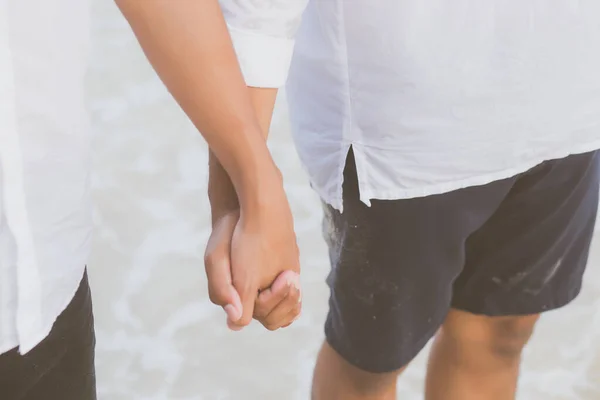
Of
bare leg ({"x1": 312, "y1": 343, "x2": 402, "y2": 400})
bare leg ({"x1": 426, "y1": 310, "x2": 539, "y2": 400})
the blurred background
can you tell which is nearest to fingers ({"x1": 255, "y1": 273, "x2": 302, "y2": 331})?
bare leg ({"x1": 312, "y1": 343, "x2": 402, "y2": 400})

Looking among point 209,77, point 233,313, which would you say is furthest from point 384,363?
point 209,77

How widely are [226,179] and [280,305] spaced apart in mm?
102

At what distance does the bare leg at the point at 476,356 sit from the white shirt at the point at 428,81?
0.25 meters

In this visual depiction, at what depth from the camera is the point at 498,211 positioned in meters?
0.70

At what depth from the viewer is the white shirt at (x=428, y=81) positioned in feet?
1.72

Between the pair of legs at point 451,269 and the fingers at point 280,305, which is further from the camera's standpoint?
the pair of legs at point 451,269

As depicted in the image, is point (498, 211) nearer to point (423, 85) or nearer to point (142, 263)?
point (423, 85)

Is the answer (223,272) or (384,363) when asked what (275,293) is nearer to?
(223,272)

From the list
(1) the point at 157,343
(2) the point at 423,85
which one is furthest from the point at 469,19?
(1) the point at 157,343

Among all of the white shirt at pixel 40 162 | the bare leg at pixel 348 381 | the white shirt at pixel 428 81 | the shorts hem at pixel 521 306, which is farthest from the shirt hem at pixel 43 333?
the shorts hem at pixel 521 306

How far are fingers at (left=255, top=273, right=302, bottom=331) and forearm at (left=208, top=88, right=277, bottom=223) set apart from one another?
0.24ft

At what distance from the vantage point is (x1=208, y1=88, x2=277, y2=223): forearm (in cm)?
53

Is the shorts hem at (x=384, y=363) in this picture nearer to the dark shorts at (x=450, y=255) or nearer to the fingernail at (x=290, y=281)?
the dark shorts at (x=450, y=255)

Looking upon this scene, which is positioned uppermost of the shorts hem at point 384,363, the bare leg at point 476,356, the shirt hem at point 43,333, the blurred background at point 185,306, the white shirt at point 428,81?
the white shirt at point 428,81
